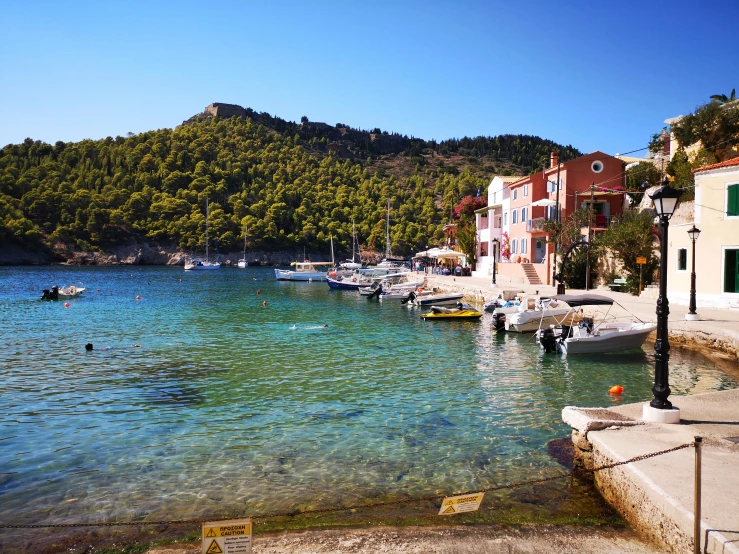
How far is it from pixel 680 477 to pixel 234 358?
51.8 feet

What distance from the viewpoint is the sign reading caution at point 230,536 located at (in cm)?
493

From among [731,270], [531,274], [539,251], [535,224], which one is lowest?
[531,274]

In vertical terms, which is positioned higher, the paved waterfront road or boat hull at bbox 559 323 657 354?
boat hull at bbox 559 323 657 354

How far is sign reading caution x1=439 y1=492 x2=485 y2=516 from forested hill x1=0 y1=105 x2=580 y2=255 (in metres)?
129

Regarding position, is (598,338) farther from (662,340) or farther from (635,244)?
(635,244)

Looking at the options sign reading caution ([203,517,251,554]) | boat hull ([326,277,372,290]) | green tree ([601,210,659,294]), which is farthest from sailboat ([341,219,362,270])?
sign reading caution ([203,517,251,554])

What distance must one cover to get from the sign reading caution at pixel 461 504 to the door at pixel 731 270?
2253cm

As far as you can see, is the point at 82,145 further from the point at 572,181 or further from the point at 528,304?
the point at 528,304

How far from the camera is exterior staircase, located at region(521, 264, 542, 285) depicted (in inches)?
1756

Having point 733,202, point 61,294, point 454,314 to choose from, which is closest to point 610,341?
point 733,202

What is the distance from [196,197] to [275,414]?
155739 mm

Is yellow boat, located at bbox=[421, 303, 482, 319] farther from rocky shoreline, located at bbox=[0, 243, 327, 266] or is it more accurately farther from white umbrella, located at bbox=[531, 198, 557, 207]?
rocky shoreline, located at bbox=[0, 243, 327, 266]

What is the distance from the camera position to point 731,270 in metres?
23.7

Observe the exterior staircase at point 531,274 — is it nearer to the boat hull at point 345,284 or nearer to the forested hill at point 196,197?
the boat hull at point 345,284
